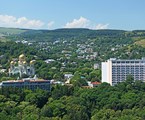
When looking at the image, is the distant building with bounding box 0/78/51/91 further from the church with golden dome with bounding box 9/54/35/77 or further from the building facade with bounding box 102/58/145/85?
the building facade with bounding box 102/58/145/85

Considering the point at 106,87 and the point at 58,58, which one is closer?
the point at 106,87

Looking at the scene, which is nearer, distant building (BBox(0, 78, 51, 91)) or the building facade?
distant building (BBox(0, 78, 51, 91))

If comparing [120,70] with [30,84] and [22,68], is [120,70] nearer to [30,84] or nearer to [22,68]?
[22,68]

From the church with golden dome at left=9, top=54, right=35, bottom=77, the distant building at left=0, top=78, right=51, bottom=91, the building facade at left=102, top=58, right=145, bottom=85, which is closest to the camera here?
the distant building at left=0, top=78, right=51, bottom=91

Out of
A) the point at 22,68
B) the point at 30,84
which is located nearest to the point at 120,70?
the point at 22,68

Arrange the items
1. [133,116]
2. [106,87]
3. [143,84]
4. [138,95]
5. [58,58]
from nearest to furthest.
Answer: [133,116] → [138,95] → [106,87] → [143,84] → [58,58]

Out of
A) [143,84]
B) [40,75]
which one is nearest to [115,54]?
[40,75]

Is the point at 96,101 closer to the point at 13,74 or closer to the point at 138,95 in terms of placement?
the point at 138,95

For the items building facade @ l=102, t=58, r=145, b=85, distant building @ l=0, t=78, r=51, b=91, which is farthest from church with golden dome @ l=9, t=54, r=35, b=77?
building facade @ l=102, t=58, r=145, b=85
